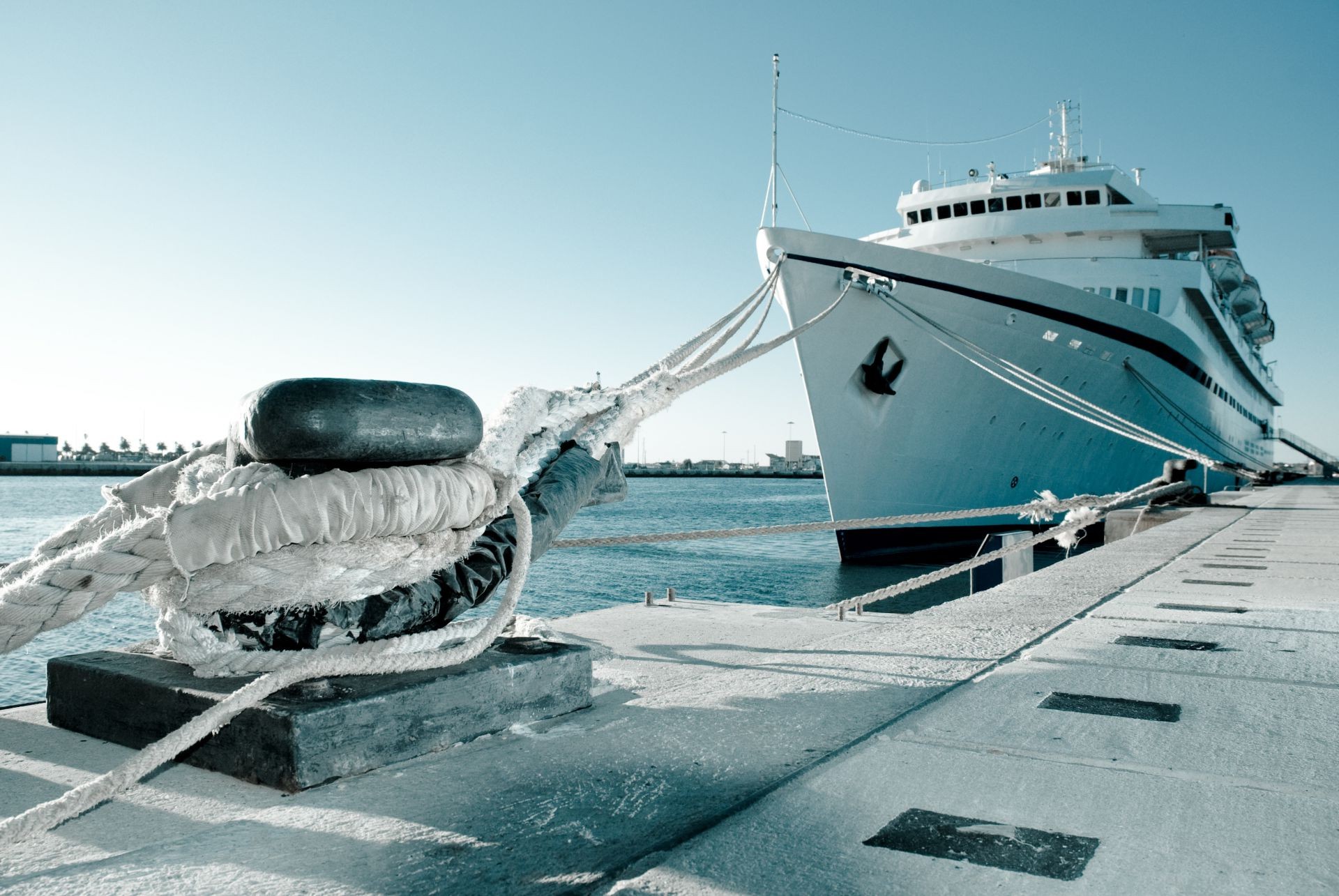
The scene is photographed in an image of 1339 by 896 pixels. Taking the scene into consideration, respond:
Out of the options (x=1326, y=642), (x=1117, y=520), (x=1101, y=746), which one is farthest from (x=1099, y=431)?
(x=1101, y=746)

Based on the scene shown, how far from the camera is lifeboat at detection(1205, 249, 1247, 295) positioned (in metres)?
27.0

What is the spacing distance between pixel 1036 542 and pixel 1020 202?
16774 mm

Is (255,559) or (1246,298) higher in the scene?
(1246,298)

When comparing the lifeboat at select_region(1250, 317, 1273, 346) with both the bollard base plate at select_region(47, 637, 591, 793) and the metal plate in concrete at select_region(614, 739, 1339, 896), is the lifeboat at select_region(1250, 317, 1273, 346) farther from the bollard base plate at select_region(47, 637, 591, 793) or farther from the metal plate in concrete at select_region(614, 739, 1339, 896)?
the bollard base plate at select_region(47, 637, 591, 793)

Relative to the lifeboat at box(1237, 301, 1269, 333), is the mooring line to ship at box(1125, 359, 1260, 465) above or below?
below

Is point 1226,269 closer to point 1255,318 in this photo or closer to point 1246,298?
point 1246,298

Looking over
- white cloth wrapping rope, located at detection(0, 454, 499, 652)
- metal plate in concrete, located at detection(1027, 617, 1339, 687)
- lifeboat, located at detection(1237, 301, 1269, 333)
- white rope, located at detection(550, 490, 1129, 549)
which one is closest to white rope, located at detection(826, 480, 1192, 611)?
white rope, located at detection(550, 490, 1129, 549)

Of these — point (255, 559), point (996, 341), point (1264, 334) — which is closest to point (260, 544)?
point (255, 559)

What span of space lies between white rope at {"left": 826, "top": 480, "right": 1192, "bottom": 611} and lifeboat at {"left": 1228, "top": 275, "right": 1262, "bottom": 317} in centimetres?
2250

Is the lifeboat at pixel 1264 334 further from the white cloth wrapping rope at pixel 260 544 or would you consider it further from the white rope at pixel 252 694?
the white cloth wrapping rope at pixel 260 544

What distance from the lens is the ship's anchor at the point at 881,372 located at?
15.3m

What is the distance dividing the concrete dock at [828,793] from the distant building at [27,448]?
139156 mm

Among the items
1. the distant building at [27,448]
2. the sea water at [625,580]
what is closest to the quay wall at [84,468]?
the distant building at [27,448]

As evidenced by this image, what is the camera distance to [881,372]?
15.4 meters
